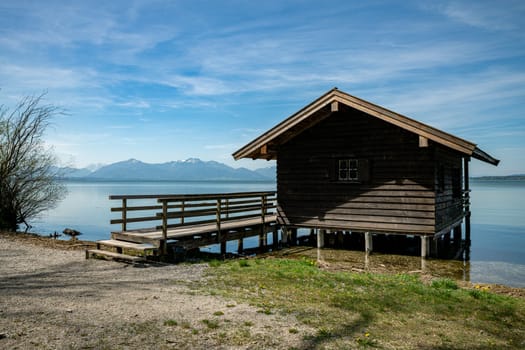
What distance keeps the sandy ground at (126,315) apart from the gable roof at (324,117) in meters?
7.85

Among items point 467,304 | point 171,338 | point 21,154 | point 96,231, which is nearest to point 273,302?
point 171,338

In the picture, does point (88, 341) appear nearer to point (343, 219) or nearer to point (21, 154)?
point (343, 219)

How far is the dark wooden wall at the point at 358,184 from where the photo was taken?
14.5m

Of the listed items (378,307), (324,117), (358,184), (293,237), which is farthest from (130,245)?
(293,237)

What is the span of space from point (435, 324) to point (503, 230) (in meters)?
26.9

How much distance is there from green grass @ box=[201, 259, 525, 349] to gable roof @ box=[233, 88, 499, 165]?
510 cm

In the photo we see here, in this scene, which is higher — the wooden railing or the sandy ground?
the wooden railing

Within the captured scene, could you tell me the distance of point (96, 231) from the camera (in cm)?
2856

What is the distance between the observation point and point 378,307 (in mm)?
7410

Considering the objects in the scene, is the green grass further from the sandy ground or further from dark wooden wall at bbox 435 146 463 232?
dark wooden wall at bbox 435 146 463 232

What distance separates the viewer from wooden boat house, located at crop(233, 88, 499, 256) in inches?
564

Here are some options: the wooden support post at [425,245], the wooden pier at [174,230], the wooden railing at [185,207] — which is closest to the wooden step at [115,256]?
the wooden pier at [174,230]

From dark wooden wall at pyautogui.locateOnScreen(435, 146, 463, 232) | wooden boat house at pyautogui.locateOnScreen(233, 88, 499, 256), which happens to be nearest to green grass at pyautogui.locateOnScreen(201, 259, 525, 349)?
wooden boat house at pyautogui.locateOnScreen(233, 88, 499, 256)

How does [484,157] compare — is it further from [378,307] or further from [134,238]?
[134,238]
